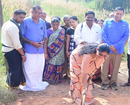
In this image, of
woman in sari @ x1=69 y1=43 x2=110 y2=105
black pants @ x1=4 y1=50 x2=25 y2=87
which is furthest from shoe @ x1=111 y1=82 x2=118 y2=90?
black pants @ x1=4 y1=50 x2=25 y2=87

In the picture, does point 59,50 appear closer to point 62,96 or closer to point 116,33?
point 62,96

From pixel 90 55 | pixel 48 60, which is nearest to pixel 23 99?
pixel 48 60

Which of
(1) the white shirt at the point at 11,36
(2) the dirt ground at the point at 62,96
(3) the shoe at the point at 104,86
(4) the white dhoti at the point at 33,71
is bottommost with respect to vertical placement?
(2) the dirt ground at the point at 62,96

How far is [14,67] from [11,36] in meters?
0.68

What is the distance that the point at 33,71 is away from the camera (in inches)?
167

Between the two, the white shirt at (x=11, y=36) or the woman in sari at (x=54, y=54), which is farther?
the woman in sari at (x=54, y=54)

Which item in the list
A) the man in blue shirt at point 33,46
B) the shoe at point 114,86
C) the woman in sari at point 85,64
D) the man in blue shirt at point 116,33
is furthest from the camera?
the shoe at point 114,86

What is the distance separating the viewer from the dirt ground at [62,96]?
372 cm

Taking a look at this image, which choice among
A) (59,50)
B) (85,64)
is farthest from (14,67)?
(85,64)

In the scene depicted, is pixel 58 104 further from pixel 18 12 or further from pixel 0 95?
pixel 18 12

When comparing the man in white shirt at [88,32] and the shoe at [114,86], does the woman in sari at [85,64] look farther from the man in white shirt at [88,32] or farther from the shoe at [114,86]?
the shoe at [114,86]

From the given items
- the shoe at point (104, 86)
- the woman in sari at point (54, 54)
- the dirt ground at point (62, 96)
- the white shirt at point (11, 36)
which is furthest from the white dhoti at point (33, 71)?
the shoe at point (104, 86)

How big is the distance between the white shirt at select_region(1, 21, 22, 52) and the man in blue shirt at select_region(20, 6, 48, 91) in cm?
39

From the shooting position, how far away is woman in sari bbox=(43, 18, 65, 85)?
4.62m
